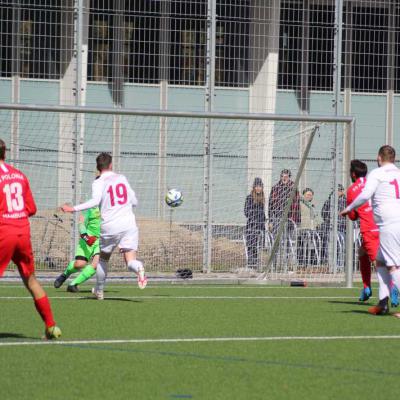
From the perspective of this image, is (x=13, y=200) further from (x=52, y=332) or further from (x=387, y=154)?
(x=387, y=154)

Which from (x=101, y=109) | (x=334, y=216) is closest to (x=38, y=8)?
(x=101, y=109)

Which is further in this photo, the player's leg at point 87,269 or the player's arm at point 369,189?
the player's leg at point 87,269

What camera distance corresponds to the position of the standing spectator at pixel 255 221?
2070 cm

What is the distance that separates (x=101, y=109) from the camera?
63.0 ft

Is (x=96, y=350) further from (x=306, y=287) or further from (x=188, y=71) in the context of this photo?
(x=188, y=71)

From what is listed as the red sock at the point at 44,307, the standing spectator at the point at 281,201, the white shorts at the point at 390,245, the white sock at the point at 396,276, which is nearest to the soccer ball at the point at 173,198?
the standing spectator at the point at 281,201

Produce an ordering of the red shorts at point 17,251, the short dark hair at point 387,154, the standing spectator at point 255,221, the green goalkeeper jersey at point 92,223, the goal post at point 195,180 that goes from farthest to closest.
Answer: the standing spectator at point 255,221
the goal post at point 195,180
the green goalkeeper jersey at point 92,223
the short dark hair at point 387,154
the red shorts at point 17,251

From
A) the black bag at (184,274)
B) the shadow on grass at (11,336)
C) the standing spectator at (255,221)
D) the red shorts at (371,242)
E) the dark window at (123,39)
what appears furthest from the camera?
the dark window at (123,39)

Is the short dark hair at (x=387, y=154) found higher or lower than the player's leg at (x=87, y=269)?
higher

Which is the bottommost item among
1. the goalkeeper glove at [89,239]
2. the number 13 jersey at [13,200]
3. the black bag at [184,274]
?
the black bag at [184,274]

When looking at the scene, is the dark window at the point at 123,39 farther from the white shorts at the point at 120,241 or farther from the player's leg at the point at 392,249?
the player's leg at the point at 392,249

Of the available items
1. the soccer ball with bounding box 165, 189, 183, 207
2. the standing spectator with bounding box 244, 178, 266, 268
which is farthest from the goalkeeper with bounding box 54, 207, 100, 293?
the standing spectator with bounding box 244, 178, 266, 268

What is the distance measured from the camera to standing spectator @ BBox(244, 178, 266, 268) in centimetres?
2070

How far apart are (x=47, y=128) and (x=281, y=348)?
1114 cm
